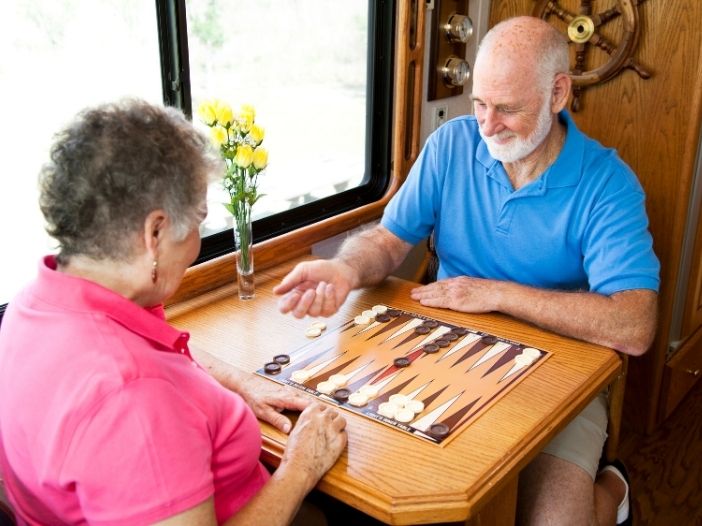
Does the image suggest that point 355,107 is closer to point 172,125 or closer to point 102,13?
point 102,13

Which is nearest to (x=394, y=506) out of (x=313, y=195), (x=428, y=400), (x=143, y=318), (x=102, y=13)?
(x=428, y=400)

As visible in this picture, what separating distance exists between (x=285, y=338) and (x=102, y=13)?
954 millimetres

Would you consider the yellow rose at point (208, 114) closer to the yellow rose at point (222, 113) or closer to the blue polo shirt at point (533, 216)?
the yellow rose at point (222, 113)

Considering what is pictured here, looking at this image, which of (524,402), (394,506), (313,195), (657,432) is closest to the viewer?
(394,506)

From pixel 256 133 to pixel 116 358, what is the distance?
968 millimetres

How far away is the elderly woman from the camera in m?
0.99

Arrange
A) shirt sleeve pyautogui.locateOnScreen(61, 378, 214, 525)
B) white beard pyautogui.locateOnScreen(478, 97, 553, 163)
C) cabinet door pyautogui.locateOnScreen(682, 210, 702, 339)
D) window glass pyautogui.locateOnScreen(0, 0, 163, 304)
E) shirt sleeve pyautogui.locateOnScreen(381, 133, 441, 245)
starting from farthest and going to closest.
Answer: cabinet door pyautogui.locateOnScreen(682, 210, 702, 339) → shirt sleeve pyautogui.locateOnScreen(381, 133, 441, 245) → white beard pyautogui.locateOnScreen(478, 97, 553, 163) → window glass pyautogui.locateOnScreen(0, 0, 163, 304) → shirt sleeve pyautogui.locateOnScreen(61, 378, 214, 525)

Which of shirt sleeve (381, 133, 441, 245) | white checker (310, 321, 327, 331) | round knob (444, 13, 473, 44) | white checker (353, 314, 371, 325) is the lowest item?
white checker (310, 321, 327, 331)

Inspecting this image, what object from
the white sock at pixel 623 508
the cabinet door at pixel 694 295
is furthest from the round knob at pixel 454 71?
the white sock at pixel 623 508

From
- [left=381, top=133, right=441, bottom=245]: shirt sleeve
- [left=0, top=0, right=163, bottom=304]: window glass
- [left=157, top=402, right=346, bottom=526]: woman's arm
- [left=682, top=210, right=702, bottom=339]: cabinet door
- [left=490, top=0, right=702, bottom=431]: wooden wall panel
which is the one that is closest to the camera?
[left=157, top=402, right=346, bottom=526]: woman's arm

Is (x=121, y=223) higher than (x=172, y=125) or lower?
lower

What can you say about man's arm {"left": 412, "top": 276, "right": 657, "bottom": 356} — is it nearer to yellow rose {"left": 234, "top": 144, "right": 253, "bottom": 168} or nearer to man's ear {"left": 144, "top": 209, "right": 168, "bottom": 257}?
yellow rose {"left": 234, "top": 144, "right": 253, "bottom": 168}

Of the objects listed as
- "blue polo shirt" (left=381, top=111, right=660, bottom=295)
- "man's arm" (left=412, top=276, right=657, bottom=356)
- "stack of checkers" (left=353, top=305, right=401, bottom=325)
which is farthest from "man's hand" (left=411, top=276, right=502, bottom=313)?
"blue polo shirt" (left=381, top=111, right=660, bottom=295)

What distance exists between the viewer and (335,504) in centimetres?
187
